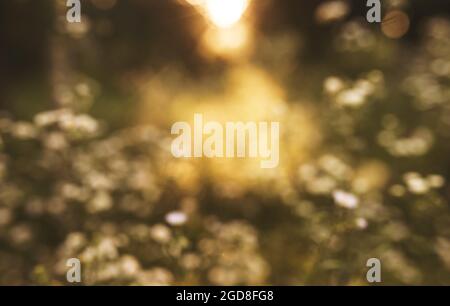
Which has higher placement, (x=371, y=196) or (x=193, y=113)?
(x=193, y=113)

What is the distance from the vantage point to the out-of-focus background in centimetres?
350

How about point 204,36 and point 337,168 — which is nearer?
point 337,168

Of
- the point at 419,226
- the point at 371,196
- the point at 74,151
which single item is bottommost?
the point at 419,226

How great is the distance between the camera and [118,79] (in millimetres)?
6652

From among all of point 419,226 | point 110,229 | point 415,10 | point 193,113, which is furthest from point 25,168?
point 415,10

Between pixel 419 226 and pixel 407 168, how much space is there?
98 centimetres

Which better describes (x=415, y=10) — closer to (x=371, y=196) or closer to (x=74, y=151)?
(x=371, y=196)

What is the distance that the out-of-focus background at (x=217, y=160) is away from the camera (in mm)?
3500

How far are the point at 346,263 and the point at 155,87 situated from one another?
Result: 359 centimetres

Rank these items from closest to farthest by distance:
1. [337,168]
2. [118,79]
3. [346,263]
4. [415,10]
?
[346,263]
[337,168]
[118,79]
[415,10]

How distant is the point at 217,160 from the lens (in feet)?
15.5

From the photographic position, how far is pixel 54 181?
451cm
